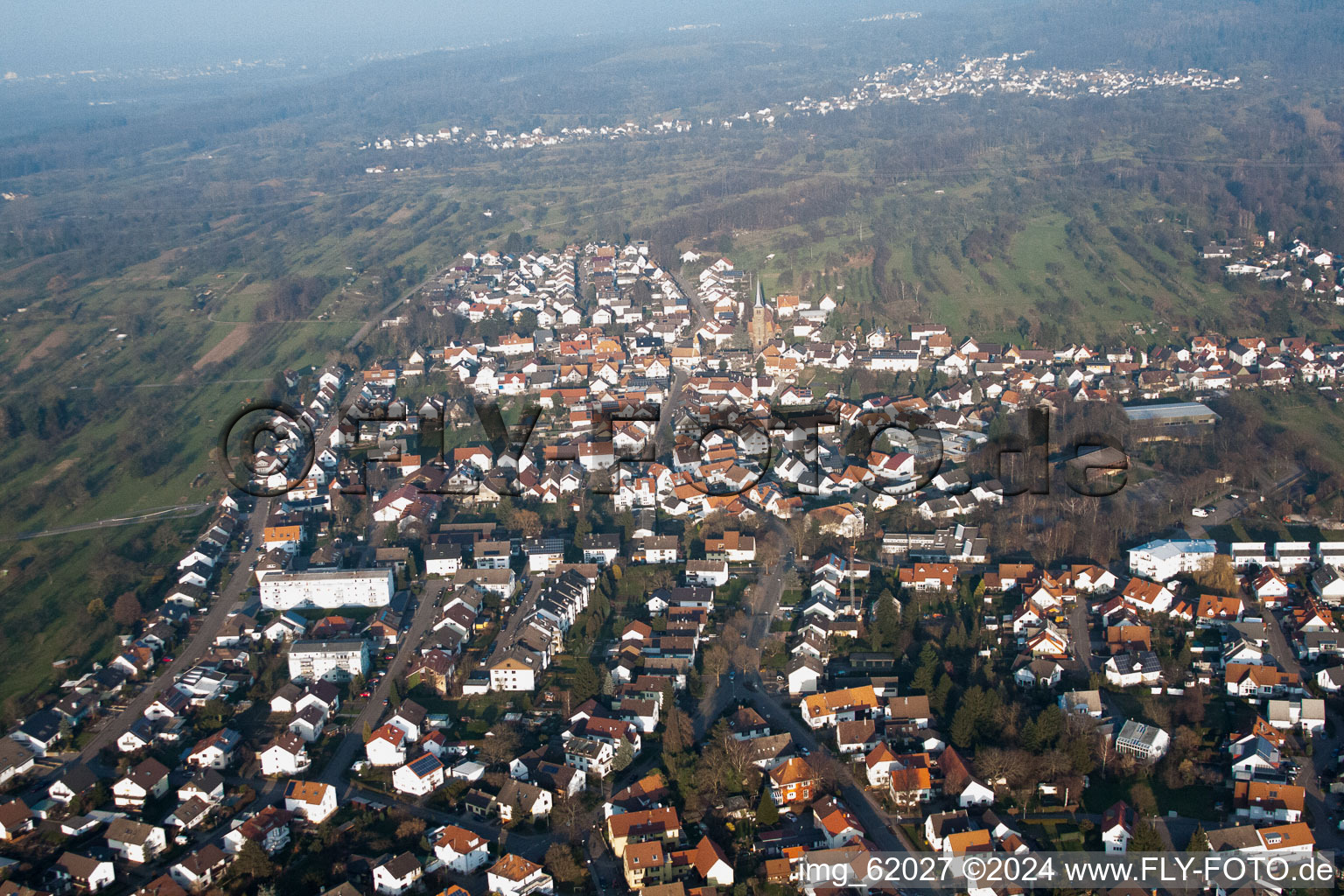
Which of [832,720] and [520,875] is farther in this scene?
[832,720]

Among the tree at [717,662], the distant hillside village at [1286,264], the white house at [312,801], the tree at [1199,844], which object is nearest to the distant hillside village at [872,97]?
the distant hillside village at [1286,264]

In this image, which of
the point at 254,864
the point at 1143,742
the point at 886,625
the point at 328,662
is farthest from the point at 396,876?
the point at 1143,742

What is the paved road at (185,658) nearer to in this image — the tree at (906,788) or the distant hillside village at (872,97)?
the tree at (906,788)

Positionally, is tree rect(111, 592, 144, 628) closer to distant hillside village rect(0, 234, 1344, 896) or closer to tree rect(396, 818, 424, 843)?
distant hillside village rect(0, 234, 1344, 896)

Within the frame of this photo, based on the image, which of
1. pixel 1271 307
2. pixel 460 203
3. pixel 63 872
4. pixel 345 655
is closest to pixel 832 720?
pixel 345 655

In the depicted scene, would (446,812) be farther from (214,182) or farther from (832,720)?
(214,182)

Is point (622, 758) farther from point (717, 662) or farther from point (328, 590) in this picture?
point (328, 590)

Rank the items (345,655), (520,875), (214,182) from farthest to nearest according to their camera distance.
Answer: (214,182)
(345,655)
(520,875)
